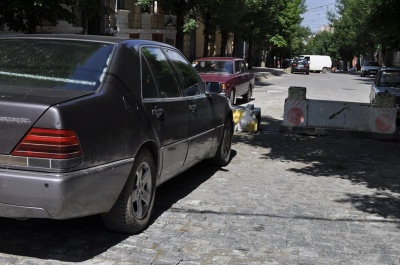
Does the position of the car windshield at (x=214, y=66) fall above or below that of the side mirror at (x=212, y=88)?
above

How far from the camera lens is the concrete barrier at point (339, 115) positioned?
10656 mm

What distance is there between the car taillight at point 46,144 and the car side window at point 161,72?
61.9 inches

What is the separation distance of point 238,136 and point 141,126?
6.41 meters

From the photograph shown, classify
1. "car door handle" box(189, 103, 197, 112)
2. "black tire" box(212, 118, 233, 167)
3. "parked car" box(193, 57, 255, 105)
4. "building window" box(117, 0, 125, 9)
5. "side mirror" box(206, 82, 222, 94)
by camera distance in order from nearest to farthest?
"car door handle" box(189, 103, 197, 112) < "side mirror" box(206, 82, 222, 94) < "black tire" box(212, 118, 233, 167) < "parked car" box(193, 57, 255, 105) < "building window" box(117, 0, 125, 9)

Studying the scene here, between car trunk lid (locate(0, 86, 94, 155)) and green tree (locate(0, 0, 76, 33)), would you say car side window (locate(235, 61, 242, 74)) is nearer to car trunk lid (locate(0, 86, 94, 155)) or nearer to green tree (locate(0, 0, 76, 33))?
green tree (locate(0, 0, 76, 33))

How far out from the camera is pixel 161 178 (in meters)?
5.09

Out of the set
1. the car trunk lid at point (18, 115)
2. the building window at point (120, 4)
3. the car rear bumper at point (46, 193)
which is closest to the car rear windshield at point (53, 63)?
the car trunk lid at point (18, 115)

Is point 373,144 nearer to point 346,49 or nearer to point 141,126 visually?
point 141,126

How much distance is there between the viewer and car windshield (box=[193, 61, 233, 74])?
16.8m

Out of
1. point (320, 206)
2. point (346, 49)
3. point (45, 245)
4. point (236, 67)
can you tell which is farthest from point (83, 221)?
point (346, 49)

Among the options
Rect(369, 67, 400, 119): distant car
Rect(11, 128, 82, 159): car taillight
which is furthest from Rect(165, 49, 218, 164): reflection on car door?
Rect(369, 67, 400, 119): distant car

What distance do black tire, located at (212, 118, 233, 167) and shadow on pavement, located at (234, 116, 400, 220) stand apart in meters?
1.01

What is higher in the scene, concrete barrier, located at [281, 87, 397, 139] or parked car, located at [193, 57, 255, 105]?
parked car, located at [193, 57, 255, 105]

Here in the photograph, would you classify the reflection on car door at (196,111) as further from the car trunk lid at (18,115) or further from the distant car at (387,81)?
the distant car at (387,81)
